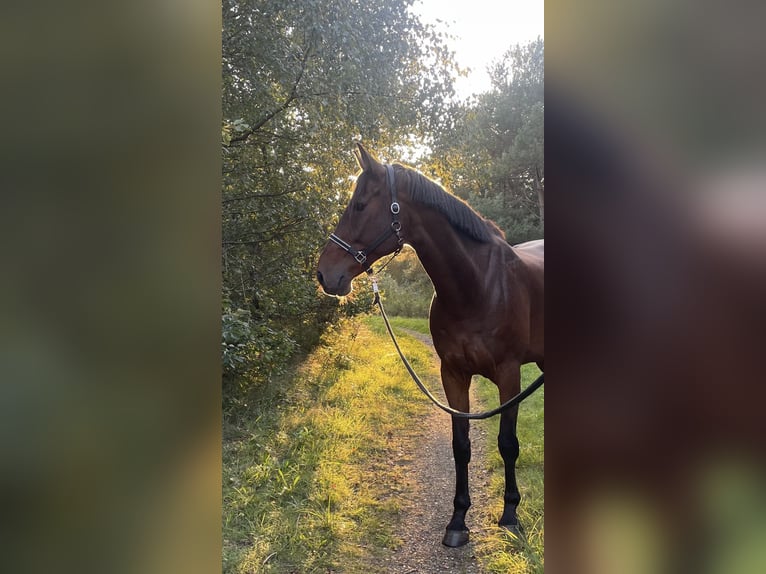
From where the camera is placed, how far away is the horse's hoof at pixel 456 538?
194 cm

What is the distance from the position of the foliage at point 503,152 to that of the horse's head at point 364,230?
33 cm

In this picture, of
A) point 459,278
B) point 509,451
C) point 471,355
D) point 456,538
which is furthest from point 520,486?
point 459,278

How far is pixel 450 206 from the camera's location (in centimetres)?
203

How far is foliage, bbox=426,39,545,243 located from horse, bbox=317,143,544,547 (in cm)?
10

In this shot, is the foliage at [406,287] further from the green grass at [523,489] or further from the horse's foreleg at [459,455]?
the green grass at [523,489]

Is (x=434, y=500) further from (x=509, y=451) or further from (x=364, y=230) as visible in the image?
(x=364, y=230)

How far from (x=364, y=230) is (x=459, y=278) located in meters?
0.55

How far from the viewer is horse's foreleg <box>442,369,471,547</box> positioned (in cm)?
196

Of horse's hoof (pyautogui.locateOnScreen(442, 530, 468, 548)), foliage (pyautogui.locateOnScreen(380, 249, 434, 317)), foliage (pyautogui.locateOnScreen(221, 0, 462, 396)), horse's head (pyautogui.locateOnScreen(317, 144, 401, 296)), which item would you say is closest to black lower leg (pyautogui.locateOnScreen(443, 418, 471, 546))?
horse's hoof (pyautogui.locateOnScreen(442, 530, 468, 548))

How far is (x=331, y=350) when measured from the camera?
2.50 metres
